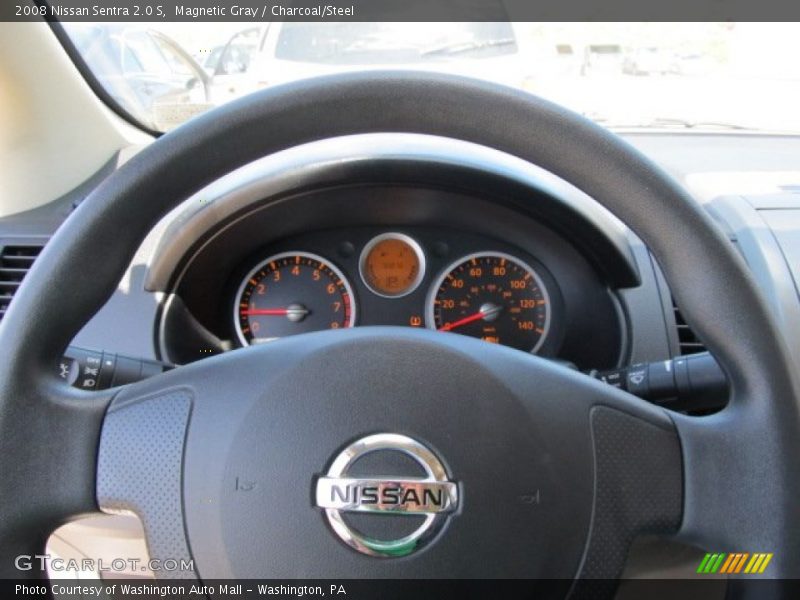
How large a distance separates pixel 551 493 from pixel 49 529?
60 cm

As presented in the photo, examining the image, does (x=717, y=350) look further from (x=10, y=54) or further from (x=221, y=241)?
(x=10, y=54)

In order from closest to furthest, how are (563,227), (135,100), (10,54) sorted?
(563,227), (10,54), (135,100)

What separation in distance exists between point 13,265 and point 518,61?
1.59 metres

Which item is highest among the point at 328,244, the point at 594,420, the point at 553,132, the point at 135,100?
the point at 135,100

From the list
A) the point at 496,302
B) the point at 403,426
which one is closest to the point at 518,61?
the point at 496,302

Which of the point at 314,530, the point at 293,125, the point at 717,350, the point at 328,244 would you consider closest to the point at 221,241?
the point at 328,244

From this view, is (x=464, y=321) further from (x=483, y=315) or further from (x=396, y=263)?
(x=396, y=263)

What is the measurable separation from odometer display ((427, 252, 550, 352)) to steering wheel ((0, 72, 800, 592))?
0.99 metres

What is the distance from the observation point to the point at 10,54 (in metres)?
2.06

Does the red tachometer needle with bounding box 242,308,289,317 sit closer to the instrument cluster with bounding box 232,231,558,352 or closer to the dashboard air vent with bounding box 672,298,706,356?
the instrument cluster with bounding box 232,231,558,352

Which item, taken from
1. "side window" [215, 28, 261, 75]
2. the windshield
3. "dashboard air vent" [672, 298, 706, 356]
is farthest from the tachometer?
"dashboard air vent" [672, 298, 706, 356]

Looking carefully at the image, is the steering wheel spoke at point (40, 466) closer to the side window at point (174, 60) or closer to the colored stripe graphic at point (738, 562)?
the colored stripe graphic at point (738, 562)

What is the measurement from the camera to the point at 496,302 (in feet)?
6.86

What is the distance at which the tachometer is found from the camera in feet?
6.82
